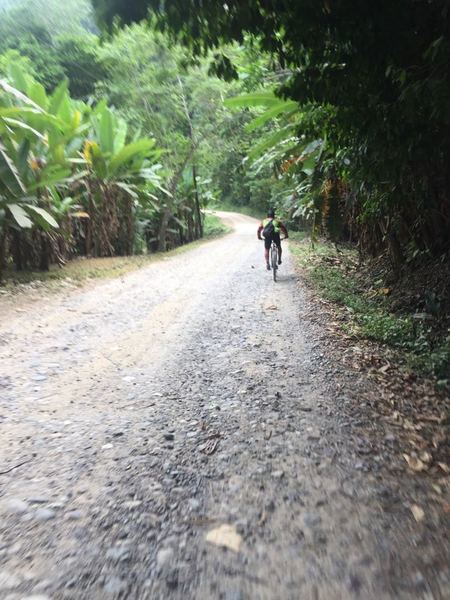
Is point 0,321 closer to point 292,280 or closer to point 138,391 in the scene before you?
point 138,391

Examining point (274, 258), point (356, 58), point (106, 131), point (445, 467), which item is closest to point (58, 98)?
point (106, 131)

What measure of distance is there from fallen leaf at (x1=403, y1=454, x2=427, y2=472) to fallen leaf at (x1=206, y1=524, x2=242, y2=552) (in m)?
1.22

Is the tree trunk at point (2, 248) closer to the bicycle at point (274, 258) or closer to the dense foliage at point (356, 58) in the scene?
the bicycle at point (274, 258)

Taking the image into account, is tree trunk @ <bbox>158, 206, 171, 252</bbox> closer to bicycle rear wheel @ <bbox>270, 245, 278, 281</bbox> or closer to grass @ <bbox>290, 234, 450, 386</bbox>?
bicycle rear wheel @ <bbox>270, 245, 278, 281</bbox>

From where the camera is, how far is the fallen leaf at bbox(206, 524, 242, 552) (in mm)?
1999

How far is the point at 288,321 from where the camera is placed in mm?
5770

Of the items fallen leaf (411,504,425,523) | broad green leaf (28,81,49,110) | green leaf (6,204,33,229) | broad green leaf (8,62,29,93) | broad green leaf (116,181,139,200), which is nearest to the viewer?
fallen leaf (411,504,425,523)

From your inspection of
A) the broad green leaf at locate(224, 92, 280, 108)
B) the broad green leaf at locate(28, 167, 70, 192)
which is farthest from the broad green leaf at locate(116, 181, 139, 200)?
the broad green leaf at locate(224, 92, 280, 108)

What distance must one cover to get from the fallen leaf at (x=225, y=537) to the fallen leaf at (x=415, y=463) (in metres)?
1.22

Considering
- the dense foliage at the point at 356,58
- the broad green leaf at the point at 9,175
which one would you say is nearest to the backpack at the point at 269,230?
the dense foliage at the point at 356,58

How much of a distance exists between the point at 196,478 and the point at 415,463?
4.46 feet

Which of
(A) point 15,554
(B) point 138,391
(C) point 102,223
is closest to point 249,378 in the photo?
(B) point 138,391

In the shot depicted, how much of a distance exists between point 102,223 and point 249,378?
30.2 feet

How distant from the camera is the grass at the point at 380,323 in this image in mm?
4023
